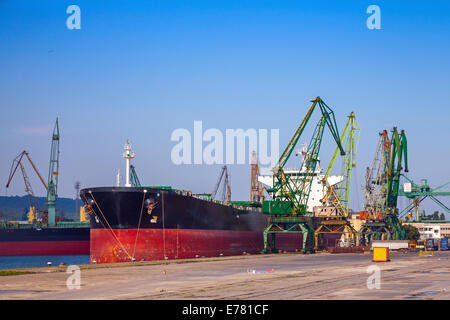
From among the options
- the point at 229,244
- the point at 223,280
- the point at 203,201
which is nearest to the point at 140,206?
the point at 203,201

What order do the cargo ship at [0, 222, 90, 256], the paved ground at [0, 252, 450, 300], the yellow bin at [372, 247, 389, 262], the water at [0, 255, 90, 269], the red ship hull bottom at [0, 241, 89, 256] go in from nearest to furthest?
1. the paved ground at [0, 252, 450, 300]
2. the yellow bin at [372, 247, 389, 262]
3. the water at [0, 255, 90, 269]
4. the red ship hull bottom at [0, 241, 89, 256]
5. the cargo ship at [0, 222, 90, 256]

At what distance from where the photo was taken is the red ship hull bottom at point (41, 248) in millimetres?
107938

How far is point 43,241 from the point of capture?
108m

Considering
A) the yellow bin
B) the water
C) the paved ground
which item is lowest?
the water

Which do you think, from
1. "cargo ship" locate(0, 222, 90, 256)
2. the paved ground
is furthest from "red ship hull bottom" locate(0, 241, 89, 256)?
the paved ground

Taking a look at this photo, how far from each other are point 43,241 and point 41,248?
4.50ft

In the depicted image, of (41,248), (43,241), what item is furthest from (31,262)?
(41,248)

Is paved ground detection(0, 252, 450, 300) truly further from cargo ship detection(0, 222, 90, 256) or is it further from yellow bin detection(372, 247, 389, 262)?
cargo ship detection(0, 222, 90, 256)

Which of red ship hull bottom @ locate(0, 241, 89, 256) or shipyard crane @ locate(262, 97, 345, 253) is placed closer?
shipyard crane @ locate(262, 97, 345, 253)

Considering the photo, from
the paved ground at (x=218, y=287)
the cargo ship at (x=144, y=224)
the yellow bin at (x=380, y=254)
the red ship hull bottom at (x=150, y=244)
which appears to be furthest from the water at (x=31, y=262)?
the paved ground at (x=218, y=287)

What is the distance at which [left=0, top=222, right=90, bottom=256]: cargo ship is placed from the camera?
108m

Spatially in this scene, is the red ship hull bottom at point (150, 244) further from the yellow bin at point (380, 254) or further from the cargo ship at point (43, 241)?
the cargo ship at point (43, 241)

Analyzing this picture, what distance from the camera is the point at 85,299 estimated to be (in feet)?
64.3

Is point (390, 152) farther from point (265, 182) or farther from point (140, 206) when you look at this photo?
point (140, 206)
